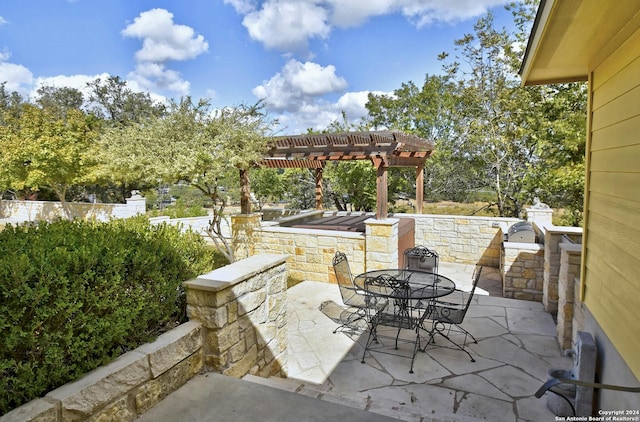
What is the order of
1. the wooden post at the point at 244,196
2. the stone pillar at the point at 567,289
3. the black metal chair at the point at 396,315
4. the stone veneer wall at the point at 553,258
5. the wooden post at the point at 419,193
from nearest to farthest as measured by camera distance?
the stone pillar at the point at 567,289
the black metal chair at the point at 396,315
the stone veneer wall at the point at 553,258
the wooden post at the point at 244,196
the wooden post at the point at 419,193

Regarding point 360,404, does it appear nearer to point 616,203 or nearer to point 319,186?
point 616,203

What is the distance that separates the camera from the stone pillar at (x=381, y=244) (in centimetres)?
621

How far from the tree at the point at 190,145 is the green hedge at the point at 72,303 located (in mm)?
3875

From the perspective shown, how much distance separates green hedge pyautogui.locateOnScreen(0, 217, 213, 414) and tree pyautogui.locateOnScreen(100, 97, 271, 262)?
387 centimetres

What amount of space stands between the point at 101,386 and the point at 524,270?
19.3 ft

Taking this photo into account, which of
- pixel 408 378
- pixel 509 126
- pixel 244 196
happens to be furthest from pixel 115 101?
pixel 408 378

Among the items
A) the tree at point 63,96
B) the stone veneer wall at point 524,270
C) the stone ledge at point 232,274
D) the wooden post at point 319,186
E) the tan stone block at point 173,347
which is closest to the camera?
the tan stone block at point 173,347

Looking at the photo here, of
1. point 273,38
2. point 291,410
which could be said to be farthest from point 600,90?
point 273,38

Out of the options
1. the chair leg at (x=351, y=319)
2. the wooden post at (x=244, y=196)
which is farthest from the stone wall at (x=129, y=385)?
the wooden post at (x=244, y=196)

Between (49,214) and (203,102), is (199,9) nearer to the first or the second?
(203,102)

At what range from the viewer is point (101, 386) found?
5.59ft

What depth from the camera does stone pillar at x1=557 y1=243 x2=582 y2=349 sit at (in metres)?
3.50

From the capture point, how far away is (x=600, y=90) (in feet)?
8.61

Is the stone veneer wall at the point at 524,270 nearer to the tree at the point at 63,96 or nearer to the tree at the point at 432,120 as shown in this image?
the tree at the point at 432,120
